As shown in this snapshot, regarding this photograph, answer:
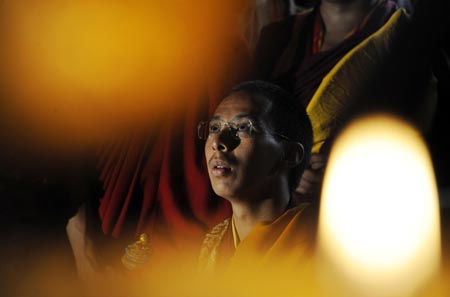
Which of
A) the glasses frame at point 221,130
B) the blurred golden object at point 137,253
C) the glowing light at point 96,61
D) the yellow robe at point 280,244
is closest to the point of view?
the yellow robe at point 280,244

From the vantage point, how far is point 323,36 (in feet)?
13.1

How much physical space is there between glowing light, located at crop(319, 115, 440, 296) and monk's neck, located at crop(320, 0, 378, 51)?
0.55m

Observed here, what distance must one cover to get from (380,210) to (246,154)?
0.81 metres

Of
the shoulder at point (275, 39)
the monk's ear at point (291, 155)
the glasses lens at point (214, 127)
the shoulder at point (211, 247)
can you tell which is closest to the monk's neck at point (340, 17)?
the shoulder at point (275, 39)

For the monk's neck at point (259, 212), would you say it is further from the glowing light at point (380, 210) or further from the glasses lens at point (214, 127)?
the glasses lens at point (214, 127)

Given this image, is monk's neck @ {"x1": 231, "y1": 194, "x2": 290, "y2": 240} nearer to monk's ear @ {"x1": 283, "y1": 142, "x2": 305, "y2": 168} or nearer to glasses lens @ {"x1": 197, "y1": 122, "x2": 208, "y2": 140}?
monk's ear @ {"x1": 283, "y1": 142, "x2": 305, "y2": 168}

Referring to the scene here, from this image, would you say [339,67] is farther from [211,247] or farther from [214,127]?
[211,247]

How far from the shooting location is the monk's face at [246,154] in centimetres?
371

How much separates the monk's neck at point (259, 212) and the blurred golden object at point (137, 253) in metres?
0.58

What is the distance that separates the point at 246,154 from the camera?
3.73 metres

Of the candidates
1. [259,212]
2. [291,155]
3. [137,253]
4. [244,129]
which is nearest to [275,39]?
[244,129]

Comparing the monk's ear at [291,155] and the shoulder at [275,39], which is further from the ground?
the shoulder at [275,39]

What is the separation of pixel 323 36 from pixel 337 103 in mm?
458

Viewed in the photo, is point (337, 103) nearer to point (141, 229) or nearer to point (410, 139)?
point (410, 139)
